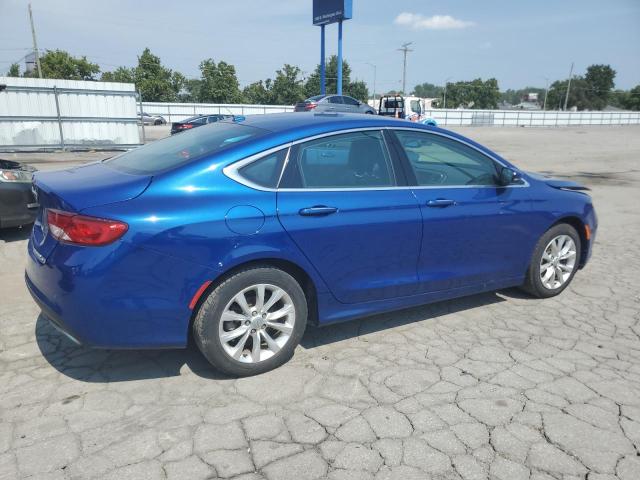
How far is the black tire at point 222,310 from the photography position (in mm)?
2945

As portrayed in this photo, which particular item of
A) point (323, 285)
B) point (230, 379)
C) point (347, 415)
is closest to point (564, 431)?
point (347, 415)

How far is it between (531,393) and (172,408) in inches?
83.9

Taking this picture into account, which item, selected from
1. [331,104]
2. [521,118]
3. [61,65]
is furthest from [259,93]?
[331,104]

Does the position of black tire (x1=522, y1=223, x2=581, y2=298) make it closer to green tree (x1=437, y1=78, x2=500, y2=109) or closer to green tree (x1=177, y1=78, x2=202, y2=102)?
green tree (x1=177, y1=78, x2=202, y2=102)

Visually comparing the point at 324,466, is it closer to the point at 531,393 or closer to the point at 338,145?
the point at 531,393

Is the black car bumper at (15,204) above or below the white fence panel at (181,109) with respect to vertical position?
below

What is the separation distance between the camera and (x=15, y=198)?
5855mm

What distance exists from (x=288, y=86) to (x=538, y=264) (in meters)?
71.1

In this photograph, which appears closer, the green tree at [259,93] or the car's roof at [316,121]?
the car's roof at [316,121]

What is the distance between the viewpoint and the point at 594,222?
4898mm

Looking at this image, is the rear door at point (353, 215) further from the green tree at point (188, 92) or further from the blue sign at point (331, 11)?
the green tree at point (188, 92)

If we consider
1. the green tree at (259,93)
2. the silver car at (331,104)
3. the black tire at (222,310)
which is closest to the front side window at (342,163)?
the black tire at (222,310)

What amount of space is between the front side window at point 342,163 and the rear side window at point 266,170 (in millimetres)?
68

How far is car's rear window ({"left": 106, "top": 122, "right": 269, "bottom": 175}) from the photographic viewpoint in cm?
318
